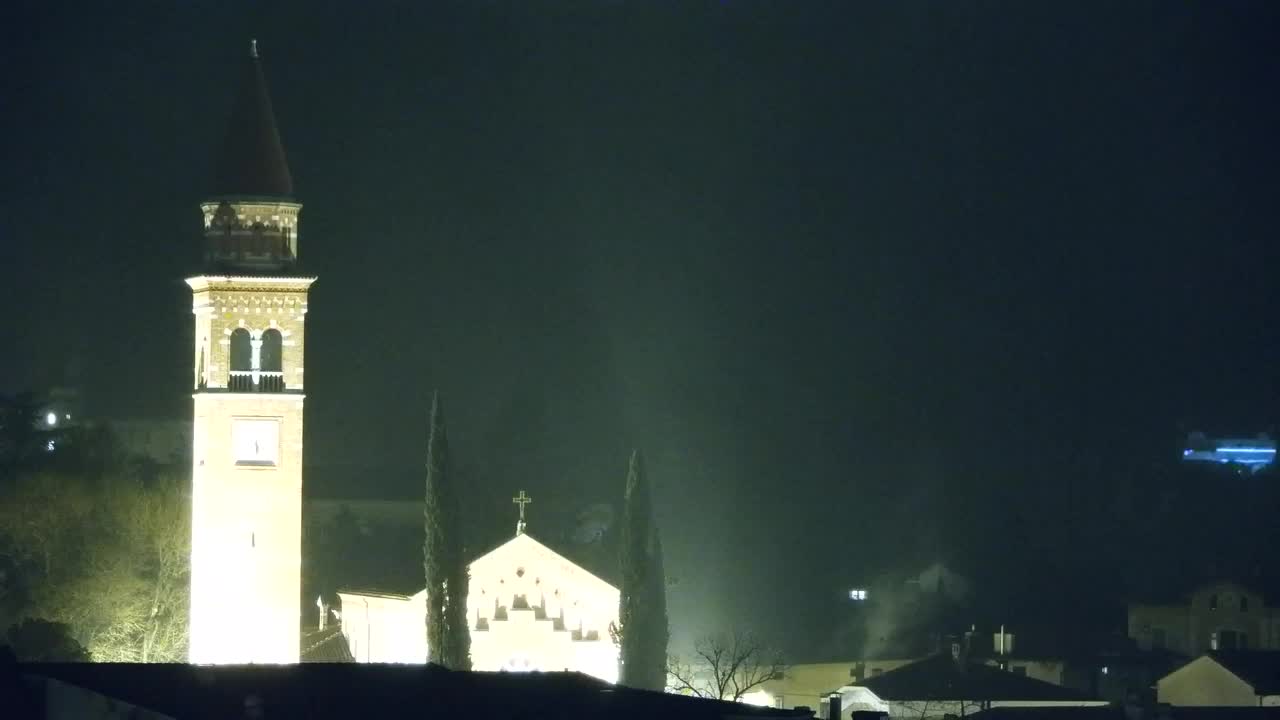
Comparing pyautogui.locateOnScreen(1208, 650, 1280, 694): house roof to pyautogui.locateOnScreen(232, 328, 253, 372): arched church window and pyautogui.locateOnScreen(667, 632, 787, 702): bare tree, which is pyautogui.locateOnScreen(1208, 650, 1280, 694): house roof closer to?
pyautogui.locateOnScreen(667, 632, 787, 702): bare tree

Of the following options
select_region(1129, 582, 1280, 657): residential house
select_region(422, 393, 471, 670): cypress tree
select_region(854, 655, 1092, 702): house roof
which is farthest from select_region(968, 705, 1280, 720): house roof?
select_region(1129, 582, 1280, 657): residential house

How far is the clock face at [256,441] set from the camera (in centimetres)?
7638

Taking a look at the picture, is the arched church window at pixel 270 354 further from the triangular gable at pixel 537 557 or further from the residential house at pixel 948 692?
the residential house at pixel 948 692

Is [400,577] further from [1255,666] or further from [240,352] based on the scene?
[1255,666]

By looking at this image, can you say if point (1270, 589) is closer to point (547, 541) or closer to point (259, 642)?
point (547, 541)

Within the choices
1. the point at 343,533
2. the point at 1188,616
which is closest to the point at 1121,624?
the point at 1188,616

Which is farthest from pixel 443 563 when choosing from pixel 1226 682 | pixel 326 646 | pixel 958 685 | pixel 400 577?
→ pixel 1226 682

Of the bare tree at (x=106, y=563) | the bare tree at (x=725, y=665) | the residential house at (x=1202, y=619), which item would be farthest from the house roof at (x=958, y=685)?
the residential house at (x=1202, y=619)

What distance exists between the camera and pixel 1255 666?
253 feet

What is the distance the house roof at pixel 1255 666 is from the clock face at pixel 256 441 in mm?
23752

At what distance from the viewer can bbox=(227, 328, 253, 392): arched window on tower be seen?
76.4 meters

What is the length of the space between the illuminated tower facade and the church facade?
8955 millimetres

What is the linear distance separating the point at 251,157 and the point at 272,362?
5247 mm

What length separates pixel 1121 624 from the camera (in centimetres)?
10375
